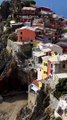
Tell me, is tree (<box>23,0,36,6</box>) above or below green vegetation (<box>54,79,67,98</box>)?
below

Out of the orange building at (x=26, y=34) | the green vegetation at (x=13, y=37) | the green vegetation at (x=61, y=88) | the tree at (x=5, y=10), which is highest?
the green vegetation at (x=61, y=88)

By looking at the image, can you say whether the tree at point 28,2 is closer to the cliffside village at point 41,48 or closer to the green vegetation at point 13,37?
the cliffside village at point 41,48

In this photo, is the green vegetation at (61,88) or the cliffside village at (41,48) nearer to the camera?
the green vegetation at (61,88)

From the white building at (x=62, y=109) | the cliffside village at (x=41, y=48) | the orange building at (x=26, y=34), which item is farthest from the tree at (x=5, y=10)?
the white building at (x=62, y=109)

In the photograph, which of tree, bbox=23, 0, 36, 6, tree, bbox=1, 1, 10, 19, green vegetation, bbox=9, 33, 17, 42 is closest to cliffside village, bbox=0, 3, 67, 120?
green vegetation, bbox=9, 33, 17, 42

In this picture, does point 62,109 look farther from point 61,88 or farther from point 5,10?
point 5,10

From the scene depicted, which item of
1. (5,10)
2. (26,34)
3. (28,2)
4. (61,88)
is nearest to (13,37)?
(26,34)

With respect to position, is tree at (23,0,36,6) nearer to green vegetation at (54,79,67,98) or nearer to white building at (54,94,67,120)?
green vegetation at (54,79,67,98)
